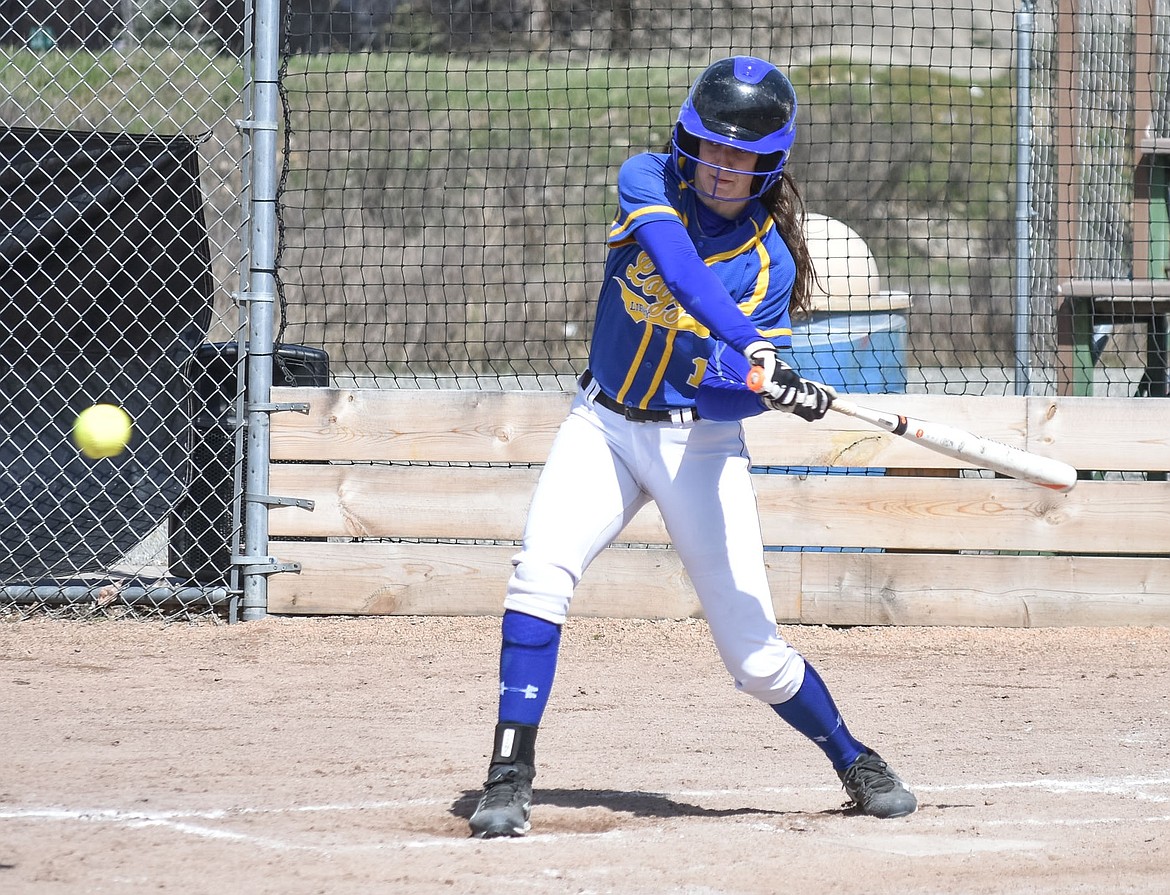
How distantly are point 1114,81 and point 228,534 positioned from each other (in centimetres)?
530

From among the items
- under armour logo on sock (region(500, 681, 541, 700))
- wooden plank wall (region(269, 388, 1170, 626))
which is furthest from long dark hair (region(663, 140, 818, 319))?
wooden plank wall (region(269, 388, 1170, 626))

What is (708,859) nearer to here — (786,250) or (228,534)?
(786,250)

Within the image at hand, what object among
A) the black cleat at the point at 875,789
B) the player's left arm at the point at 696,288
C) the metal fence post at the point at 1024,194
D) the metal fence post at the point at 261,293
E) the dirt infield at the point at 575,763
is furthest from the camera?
the metal fence post at the point at 1024,194

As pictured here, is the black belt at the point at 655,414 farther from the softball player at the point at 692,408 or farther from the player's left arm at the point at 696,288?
the player's left arm at the point at 696,288

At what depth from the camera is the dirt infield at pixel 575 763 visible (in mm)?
2666

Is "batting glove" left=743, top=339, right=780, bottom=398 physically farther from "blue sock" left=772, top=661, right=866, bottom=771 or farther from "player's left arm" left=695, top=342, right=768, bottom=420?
"blue sock" left=772, top=661, right=866, bottom=771

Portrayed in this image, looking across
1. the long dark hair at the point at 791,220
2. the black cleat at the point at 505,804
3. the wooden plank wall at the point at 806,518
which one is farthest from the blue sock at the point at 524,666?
the wooden plank wall at the point at 806,518

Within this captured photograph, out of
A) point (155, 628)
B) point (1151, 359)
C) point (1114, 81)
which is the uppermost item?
point (1114, 81)

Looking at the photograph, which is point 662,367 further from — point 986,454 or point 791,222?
point 986,454

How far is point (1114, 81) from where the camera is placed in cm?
727

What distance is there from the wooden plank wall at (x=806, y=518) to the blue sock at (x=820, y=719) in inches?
90.1

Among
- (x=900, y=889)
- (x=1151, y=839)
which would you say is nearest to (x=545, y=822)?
(x=900, y=889)

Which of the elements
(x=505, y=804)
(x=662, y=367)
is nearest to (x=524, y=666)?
(x=505, y=804)

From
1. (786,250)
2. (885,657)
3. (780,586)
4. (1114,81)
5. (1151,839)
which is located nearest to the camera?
(1151,839)
